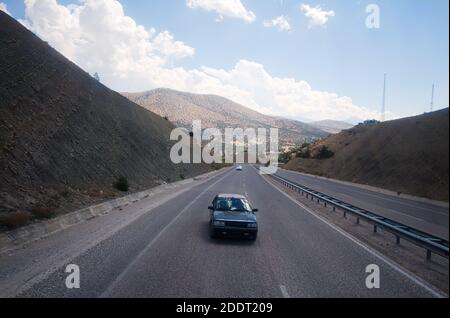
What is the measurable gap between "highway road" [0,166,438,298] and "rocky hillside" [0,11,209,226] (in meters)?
5.30

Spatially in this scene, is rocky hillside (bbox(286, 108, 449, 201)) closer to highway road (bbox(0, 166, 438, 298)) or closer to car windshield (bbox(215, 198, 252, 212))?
highway road (bbox(0, 166, 438, 298))

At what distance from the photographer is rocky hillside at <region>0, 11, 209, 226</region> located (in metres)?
18.9

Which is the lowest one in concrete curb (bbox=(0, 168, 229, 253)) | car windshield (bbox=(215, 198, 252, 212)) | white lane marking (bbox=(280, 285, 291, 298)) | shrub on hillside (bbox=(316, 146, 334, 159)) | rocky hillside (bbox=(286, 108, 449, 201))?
concrete curb (bbox=(0, 168, 229, 253))

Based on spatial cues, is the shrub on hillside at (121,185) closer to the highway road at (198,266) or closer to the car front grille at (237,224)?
the highway road at (198,266)

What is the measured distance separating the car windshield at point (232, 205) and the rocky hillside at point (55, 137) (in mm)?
6748

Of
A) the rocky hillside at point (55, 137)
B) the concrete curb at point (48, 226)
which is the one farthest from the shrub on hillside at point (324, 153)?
the concrete curb at point (48, 226)

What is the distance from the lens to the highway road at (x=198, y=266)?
23.5ft

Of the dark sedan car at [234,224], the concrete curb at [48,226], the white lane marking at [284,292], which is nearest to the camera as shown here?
the white lane marking at [284,292]

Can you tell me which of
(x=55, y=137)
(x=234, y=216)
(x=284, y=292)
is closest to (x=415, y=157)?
(x=284, y=292)

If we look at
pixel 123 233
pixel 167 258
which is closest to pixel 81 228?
pixel 123 233

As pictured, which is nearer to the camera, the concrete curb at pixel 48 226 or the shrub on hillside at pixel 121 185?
the concrete curb at pixel 48 226

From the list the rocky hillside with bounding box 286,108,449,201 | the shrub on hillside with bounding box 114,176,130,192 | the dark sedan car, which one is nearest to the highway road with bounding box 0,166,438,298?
the dark sedan car

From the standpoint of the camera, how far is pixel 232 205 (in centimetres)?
1388
